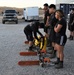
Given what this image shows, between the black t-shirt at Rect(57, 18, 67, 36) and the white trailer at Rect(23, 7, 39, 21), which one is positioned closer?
the black t-shirt at Rect(57, 18, 67, 36)

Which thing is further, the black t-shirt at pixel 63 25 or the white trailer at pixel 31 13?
the white trailer at pixel 31 13

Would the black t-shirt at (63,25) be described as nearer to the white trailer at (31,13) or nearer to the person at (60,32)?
the person at (60,32)

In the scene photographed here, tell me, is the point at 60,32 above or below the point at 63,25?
below

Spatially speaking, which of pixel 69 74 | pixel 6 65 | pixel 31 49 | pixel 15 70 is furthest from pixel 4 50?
pixel 69 74

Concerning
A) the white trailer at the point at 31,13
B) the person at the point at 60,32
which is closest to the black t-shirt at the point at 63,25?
the person at the point at 60,32

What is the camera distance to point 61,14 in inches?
352

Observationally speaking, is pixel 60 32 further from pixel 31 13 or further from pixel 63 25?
pixel 31 13

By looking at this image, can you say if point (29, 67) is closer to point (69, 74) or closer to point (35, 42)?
point (69, 74)

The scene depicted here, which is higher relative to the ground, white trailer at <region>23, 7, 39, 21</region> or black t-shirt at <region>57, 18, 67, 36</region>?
black t-shirt at <region>57, 18, 67, 36</region>

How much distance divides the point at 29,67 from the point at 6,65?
0.81 m

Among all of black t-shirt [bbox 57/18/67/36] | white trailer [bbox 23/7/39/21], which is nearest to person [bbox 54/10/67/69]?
black t-shirt [bbox 57/18/67/36]

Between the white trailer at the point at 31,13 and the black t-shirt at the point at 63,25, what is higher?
the black t-shirt at the point at 63,25

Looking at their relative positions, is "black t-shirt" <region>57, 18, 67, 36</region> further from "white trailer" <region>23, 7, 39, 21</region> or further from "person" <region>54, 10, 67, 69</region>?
"white trailer" <region>23, 7, 39, 21</region>

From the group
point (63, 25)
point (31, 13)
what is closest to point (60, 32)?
point (63, 25)
